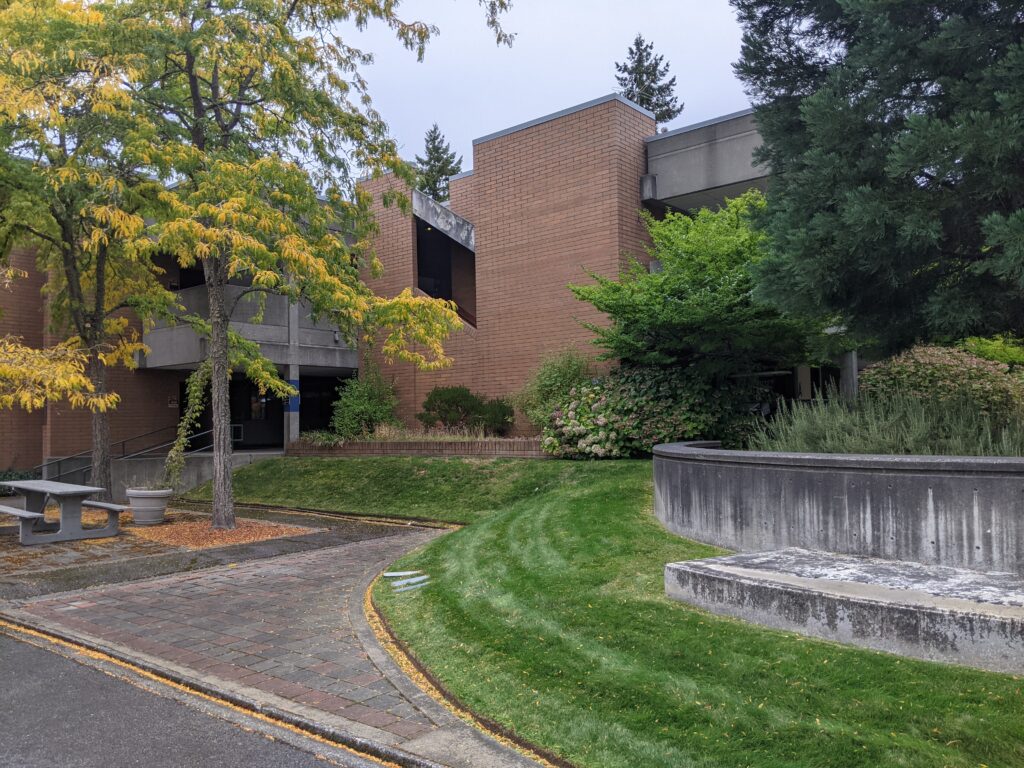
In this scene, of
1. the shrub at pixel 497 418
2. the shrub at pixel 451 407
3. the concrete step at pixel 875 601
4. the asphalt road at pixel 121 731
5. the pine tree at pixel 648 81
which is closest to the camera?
the asphalt road at pixel 121 731

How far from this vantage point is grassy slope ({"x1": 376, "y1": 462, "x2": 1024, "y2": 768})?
3857 millimetres

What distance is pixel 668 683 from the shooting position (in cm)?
465

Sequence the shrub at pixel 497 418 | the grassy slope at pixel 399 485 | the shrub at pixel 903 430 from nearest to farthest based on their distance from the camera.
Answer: the shrub at pixel 903 430, the grassy slope at pixel 399 485, the shrub at pixel 497 418

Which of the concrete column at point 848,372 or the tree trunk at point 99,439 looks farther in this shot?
the concrete column at point 848,372

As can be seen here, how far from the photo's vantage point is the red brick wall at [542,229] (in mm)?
18312

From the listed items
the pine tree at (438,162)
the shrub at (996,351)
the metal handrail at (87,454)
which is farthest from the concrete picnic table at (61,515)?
the pine tree at (438,162)

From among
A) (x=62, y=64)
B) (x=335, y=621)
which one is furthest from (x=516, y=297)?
(x=335, y=621)

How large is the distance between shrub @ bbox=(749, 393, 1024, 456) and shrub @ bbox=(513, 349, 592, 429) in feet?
27.0

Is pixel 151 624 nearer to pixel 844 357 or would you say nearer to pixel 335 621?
pixel 335 621

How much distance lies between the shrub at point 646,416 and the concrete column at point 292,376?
9.22 metres

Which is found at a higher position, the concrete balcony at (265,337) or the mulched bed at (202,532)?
the concrete balcony at (265,337)

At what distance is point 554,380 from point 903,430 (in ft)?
33.2

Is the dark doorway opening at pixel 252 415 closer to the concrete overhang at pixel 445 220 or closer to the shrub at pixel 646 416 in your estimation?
the concrete overhang at pixel 445 220

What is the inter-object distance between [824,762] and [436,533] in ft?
30.9
